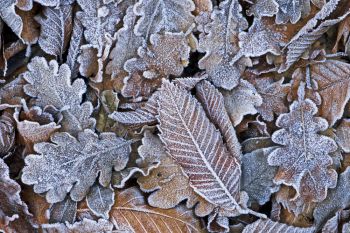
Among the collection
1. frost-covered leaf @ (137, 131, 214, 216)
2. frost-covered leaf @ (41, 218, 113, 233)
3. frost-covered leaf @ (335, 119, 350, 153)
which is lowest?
frost-covered leaf @ (41, 218, 113, 233)

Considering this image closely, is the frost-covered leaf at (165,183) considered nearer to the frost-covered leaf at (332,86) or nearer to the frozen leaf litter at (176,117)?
the frozen leaf litter at (176,117)

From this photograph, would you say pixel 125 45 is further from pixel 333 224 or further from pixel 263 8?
pixel 333 224

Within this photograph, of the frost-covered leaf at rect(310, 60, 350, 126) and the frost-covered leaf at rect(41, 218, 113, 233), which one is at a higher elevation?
the frost-covered leaf at rect(310, 60, 350, 126)

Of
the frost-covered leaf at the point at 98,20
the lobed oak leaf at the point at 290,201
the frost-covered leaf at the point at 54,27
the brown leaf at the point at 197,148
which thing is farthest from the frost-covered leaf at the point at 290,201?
the frost-covered leaf at the point at 54,27

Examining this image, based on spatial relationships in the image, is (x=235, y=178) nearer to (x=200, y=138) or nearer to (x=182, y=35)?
(x=200, y=138)

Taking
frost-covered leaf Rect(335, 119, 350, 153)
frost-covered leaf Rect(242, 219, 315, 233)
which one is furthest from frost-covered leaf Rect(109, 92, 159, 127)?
frost-covered leaf Rect(335, 119, 350, 153)

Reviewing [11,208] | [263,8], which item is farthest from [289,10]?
[11,208]

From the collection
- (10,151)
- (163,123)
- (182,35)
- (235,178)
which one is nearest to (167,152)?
(163,123)

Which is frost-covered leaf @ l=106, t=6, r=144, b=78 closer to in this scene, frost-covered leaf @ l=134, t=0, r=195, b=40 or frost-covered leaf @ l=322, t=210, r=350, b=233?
frost-covered leaf @ l=134, t=0, r=195, b=40
